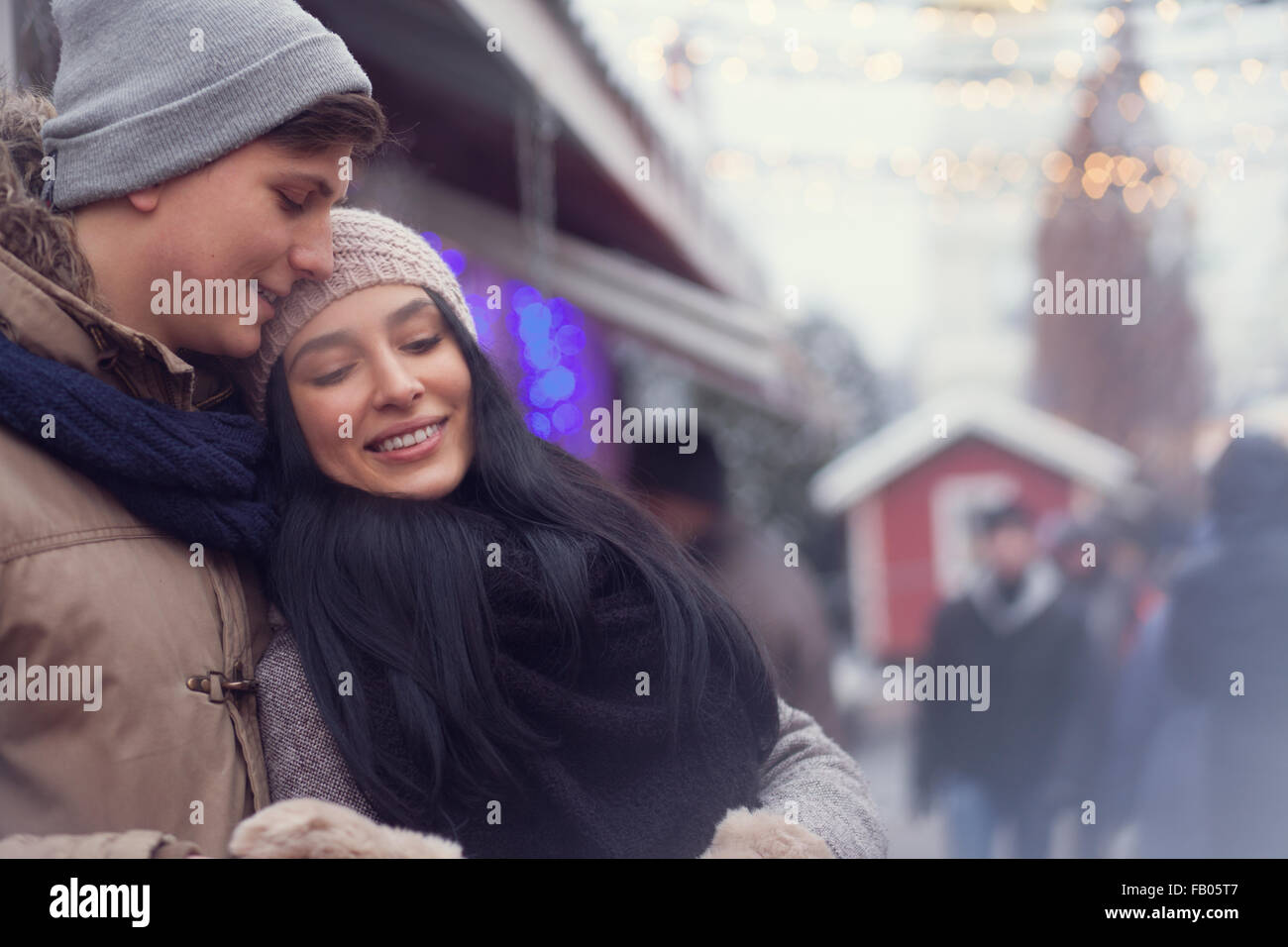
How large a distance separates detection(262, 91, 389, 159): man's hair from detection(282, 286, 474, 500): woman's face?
192mm

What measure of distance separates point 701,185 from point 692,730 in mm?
4050

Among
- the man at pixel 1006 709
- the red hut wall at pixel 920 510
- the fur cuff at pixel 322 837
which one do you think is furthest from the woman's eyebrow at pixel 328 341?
the red hut wall at pixel 920 510

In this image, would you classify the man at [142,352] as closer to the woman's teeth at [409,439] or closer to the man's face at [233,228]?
the man's face at [233,228]

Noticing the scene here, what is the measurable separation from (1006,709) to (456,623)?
352 centimetres

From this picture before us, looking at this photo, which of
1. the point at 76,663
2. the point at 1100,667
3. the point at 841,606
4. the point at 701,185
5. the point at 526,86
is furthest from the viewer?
the point at 841,606

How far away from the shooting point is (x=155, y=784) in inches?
51.6

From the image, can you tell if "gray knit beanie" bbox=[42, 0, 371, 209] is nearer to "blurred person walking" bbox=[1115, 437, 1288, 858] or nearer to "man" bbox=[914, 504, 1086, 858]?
"blurred person walking" bbox=[1115, 437, 1288, 858]

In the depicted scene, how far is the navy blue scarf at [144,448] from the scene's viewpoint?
1288 millimetres

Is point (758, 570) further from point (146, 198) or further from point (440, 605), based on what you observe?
point (146, 198)

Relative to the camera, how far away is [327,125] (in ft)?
4.71

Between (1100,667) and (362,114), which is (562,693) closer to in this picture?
(362,114)

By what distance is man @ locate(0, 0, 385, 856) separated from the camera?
126 centimetres

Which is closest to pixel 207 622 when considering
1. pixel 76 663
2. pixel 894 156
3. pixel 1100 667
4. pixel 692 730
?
pixel 76 663

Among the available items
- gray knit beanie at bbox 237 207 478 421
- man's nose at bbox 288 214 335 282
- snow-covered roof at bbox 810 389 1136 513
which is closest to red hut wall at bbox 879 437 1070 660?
snow-covered roof at bbox 810 389 1136 513
